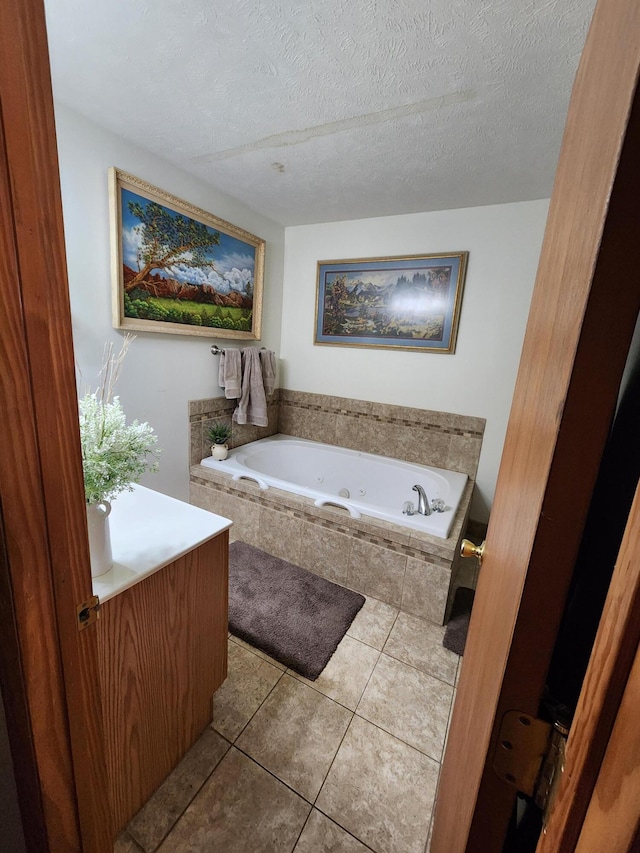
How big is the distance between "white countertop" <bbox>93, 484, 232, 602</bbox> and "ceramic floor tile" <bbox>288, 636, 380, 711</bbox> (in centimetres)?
92

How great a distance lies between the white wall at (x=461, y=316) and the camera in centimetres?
227

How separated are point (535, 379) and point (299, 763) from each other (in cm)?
146

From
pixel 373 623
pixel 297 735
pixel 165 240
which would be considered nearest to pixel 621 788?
pixel 297 735

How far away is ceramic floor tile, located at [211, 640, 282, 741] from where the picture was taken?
1.28m

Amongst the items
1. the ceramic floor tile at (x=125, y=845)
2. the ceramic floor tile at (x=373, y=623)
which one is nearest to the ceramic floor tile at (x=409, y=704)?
the ceramic floor tile at (x=373, y=623)

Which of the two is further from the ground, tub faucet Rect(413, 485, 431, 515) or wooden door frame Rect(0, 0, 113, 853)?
wooden door frame Rect(0, 0, 113, 853)

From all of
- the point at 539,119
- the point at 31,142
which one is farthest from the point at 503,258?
the point at 31,142

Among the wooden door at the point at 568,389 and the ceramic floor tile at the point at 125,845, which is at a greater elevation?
the wooden door at the point at 568,389

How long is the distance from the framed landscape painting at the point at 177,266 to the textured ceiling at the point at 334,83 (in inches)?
10.8

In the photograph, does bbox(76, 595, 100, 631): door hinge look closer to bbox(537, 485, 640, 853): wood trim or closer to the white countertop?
the white countertop

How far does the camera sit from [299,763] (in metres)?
1.17

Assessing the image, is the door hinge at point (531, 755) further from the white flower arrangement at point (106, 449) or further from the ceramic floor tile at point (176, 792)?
the ceramic floor tile at point (176, 792)

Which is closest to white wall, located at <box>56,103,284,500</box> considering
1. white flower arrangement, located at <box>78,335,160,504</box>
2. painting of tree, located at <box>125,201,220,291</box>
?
painting of tree, located at <box>125,201,220,291</box>

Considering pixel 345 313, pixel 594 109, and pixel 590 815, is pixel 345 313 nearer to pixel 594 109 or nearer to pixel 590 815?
pixel 594 109
